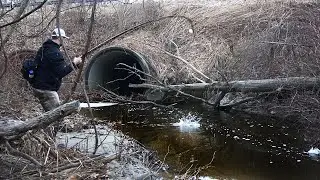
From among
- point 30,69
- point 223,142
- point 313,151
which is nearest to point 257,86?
point 223,142

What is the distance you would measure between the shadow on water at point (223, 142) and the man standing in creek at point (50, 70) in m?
2.06

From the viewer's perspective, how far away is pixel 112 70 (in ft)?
48.5

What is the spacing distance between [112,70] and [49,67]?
8.61m

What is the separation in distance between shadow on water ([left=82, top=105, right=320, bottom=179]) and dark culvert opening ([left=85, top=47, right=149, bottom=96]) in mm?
1735

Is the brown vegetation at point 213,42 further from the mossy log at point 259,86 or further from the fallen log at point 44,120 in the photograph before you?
the fallen log at point 44,120

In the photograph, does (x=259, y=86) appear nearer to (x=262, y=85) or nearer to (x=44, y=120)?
(x=262, y=85)

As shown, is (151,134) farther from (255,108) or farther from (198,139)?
(255,108)

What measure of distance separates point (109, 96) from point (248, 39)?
14.5 ft

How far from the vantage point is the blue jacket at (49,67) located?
6.08m

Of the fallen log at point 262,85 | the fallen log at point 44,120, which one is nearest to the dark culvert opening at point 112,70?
the fallen log at point 262,85

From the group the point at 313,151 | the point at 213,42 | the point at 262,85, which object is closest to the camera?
the point at 313,151

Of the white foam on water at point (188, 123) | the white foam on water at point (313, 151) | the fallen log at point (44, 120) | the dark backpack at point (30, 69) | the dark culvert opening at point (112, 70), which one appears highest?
the dark culvert opening at point (112, 70)

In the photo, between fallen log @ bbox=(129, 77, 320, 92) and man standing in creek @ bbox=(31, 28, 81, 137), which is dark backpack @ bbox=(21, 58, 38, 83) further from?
fallen log @ bbox=(129, 77, 320, 92)

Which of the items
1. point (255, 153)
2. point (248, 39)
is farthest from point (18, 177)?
point (248, 39)
